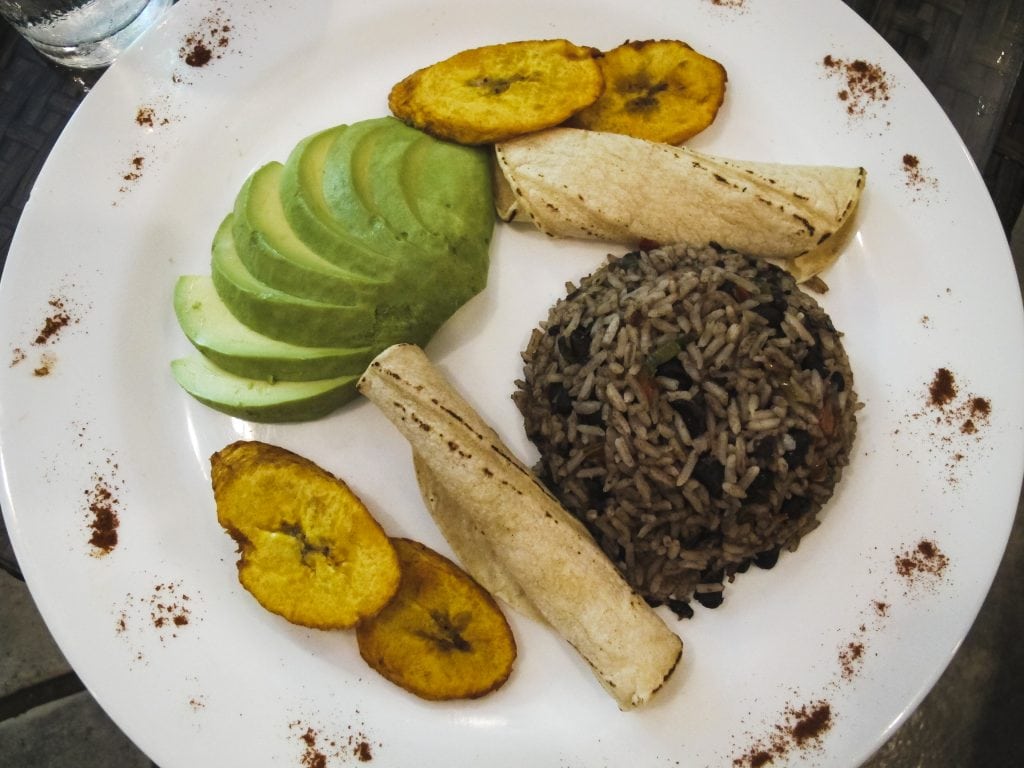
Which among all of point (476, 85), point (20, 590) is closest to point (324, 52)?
point (476, 85)

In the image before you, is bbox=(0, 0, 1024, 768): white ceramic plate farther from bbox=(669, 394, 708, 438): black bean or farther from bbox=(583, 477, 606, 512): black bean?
bbox=(669, 394, 708, 438): black bean

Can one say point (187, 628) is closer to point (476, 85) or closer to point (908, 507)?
point (476, 85)

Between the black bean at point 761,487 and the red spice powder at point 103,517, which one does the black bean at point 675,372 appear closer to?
the black bean at point 761,487

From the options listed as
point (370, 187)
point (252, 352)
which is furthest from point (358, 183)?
point (252, 352)

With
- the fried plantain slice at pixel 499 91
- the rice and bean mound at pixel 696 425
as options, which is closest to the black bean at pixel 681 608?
the rice and bean mound at pixel 696 425

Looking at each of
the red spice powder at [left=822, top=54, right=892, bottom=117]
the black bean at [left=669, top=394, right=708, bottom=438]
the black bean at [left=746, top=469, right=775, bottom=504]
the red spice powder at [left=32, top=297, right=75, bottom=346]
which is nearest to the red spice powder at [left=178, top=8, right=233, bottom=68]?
the red spice powder at [left=32, top=297, right=75, bottom=346]

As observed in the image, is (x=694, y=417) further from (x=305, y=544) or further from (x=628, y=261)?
(x=305, y=544)
